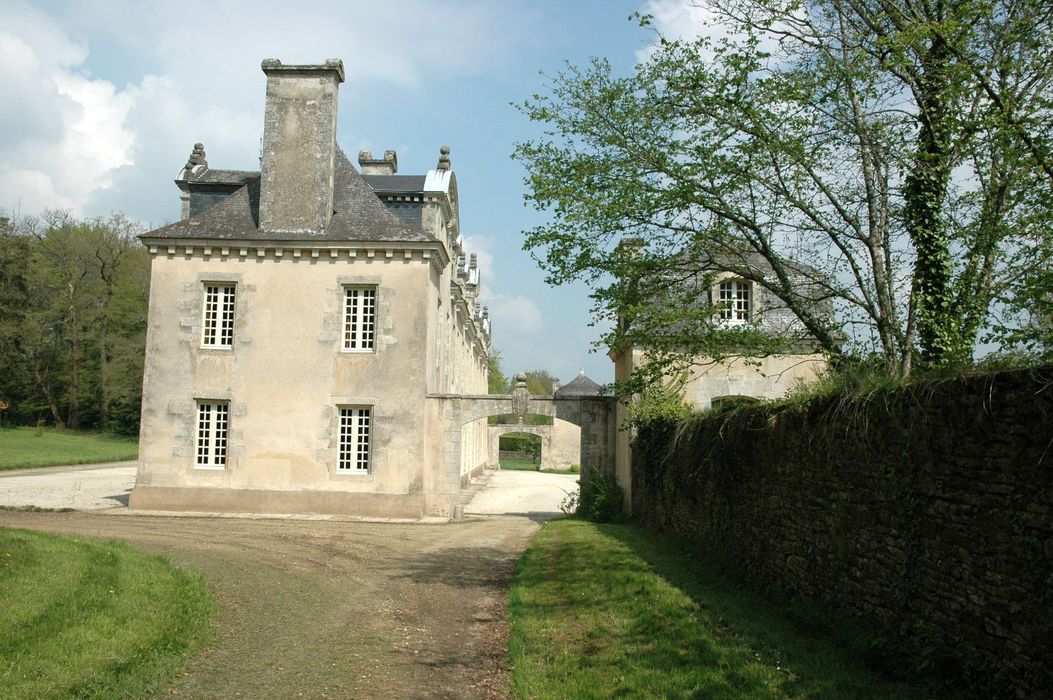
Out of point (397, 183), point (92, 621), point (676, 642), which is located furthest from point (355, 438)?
point (676, 642)

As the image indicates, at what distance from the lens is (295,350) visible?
22047 millimetres

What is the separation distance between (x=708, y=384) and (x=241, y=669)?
15887 millimetres

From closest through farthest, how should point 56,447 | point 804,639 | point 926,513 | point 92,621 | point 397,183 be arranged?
point 926,513 < point 804,639 < point 92,621 < point 397,183 < point 56,447

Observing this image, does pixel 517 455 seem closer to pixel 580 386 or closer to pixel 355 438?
pixel 580 386

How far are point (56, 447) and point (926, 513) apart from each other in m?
44.1

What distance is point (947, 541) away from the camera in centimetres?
587

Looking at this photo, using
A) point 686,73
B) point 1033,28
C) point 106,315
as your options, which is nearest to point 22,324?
point 106,315

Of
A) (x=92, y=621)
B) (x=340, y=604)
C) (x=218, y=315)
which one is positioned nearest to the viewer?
Result: (x=92, y=621)

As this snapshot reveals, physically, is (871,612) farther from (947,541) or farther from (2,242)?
(2,242)

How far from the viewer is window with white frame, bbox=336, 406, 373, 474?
21.8 m

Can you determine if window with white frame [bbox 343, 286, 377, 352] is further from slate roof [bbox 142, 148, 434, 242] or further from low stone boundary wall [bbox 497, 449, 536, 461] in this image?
low stone boundary wall [bbox 497, 449, 536, 461]

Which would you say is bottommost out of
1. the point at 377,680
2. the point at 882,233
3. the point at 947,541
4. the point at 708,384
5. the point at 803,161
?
the point at 377,680

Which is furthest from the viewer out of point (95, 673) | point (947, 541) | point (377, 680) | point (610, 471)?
point (610, 471)

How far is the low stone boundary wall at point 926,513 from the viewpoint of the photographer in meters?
4.95
